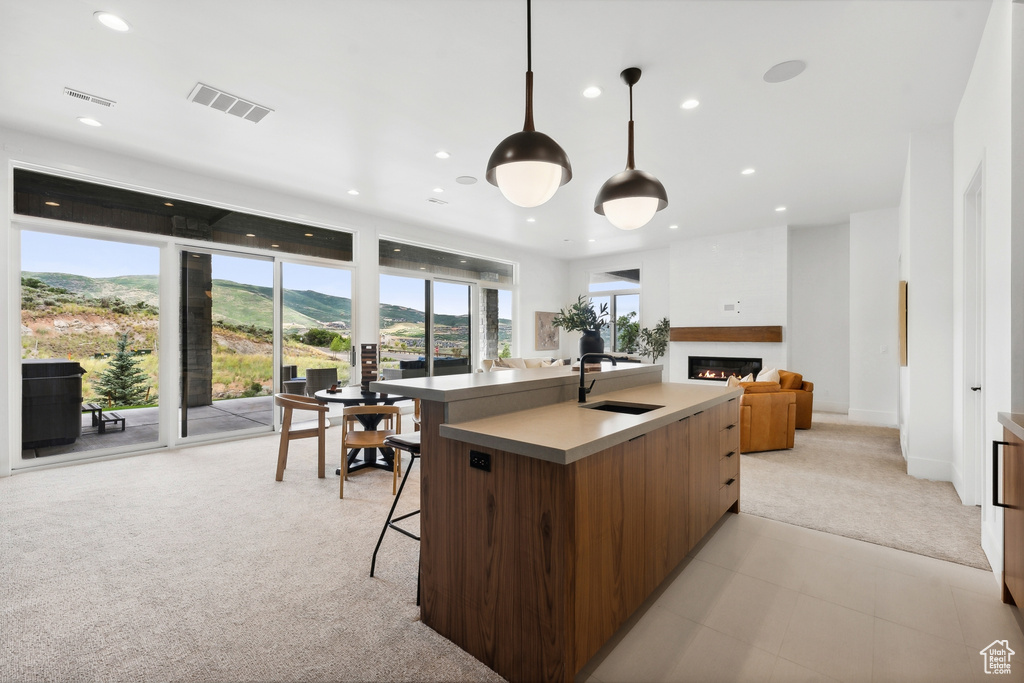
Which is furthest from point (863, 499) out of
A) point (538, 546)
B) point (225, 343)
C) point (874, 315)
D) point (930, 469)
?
point (225, 343)

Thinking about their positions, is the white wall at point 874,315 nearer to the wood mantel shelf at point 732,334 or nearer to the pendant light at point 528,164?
the wood mantel shelf at point 732,334

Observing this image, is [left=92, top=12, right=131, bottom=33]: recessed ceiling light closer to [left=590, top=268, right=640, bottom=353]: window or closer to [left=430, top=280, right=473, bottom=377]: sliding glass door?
[left=430, top=280, right=473, bottom=377]: sliding glass door

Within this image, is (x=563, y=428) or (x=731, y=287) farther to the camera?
(x=731, y=287)

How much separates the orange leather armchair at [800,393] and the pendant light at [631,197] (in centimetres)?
443

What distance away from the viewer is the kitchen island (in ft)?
4.89

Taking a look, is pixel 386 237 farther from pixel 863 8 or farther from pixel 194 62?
pixel 863 8

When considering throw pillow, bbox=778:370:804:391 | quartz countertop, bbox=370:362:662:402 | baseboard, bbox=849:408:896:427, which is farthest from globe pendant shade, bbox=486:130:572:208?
baseboard, bbox=849:408:896:427

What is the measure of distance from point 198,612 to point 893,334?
8.41 m

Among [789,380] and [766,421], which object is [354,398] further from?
[789,380]

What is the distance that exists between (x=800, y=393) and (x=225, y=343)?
7264mm

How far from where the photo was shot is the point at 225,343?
532 cm

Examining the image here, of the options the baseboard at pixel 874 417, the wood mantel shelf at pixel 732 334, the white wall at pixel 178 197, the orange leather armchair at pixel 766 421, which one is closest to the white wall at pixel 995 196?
the orange leather armchair at pixel 766 421

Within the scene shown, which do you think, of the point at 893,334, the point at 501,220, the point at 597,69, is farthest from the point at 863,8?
the point at 893,334

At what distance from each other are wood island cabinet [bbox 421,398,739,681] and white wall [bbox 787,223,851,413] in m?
6.99
